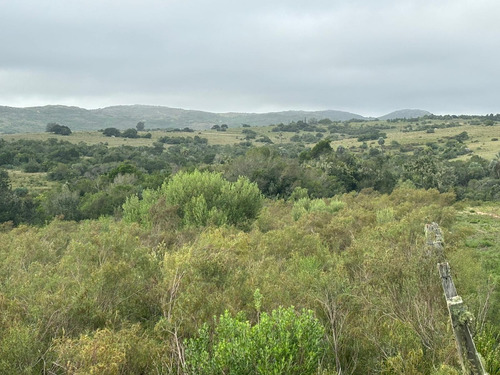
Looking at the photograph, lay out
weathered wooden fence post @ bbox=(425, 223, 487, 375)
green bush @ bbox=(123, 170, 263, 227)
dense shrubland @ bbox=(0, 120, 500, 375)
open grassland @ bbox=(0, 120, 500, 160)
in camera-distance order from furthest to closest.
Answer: open grassland @ bbox=(0, 120, 500, 160) → green bush @ bbox=(123, 170, 263, 227) → dense shrubland @ bbox=(0, 120, 500, 375) → weathered wooden fence post @ bbox=(425, 223, 487, 375)

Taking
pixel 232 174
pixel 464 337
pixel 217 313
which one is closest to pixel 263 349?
pixel 217 313

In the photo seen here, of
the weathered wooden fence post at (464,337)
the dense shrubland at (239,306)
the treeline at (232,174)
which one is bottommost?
the treeline at (232,174)

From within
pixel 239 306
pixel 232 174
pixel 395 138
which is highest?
pixel 395 138

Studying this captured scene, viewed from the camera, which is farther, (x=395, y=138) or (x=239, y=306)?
(x=395, y=138)

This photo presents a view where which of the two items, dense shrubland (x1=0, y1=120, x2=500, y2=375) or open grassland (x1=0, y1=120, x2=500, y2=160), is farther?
open grassland (x1=0, y1=120, x2=500, y2=160)

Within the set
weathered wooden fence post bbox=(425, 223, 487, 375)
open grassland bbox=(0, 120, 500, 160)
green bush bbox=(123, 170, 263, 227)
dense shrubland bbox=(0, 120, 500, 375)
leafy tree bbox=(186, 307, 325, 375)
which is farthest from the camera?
open grassland bbox=(0, 120, 500, 160)

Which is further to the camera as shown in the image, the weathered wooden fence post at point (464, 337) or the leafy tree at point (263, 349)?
the leafy tree at point (263, 349)

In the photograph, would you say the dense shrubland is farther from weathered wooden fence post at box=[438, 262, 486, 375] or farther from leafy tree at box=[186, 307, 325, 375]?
weathered wooden fence post at box=[438, 262, 486, 375]

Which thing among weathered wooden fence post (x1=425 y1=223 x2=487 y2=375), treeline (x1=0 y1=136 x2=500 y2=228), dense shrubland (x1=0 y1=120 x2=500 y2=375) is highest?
weathered wooden fence post (x1=425 y1=223 x2=487 y2=375)

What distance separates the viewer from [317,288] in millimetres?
8781

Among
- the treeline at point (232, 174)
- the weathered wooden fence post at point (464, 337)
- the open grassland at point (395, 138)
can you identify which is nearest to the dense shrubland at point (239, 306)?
the weathered wooden fence post at point (464, 337)

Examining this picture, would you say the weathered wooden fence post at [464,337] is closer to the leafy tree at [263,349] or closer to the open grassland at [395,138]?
the leafy tree at [263,349]

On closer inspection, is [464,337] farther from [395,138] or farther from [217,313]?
[395,138]

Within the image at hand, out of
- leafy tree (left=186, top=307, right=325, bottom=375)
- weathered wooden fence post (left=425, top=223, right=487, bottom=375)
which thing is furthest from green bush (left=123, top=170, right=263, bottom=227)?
weathered wooden fence post (left=425, top=223, right=487, bottom=375)
